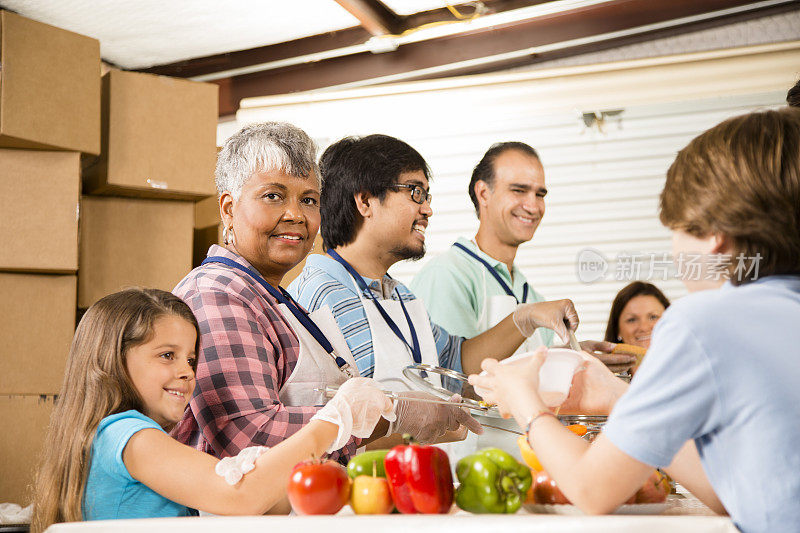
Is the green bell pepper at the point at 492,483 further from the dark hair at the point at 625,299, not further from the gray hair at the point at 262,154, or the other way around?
the dark hair at the point at 625,299

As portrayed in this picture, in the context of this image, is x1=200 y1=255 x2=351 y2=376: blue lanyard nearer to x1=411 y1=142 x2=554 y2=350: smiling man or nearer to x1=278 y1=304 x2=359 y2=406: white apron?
x1=278 y1=304 x2=359 y2=406: white apron

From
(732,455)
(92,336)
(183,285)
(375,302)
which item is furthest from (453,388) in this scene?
(732,455)

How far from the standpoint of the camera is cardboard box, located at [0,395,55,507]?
8.50 ft

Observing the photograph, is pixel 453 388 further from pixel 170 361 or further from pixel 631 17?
pixel 631 17

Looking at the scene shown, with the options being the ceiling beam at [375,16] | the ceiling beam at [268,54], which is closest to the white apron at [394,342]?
the ceiling beam at [375,16]

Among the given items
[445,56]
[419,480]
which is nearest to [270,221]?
[419,480]

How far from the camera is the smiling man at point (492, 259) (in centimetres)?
284

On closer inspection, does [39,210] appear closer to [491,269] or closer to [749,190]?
[491,269]

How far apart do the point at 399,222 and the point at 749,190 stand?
1525mm

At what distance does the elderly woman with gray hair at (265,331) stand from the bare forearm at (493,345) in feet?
2.00

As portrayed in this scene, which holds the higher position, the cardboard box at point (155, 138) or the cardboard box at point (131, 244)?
the cardboard box at point (155, 138)

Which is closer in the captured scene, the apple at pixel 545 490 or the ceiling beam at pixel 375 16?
the apple at pixel 545 490

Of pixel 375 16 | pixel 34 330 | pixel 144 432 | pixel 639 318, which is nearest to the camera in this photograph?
pixel 144 432

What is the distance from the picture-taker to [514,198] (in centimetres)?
318
